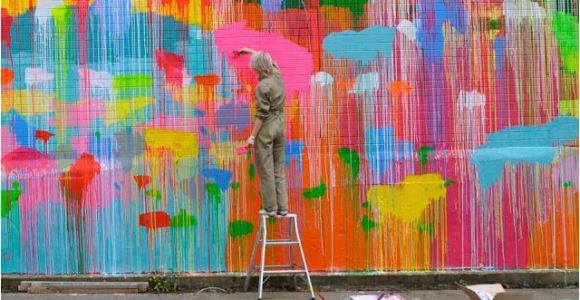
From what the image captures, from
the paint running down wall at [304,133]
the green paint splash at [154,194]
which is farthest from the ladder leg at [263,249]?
the green paint splash at [154,194]

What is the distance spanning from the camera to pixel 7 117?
258 inches

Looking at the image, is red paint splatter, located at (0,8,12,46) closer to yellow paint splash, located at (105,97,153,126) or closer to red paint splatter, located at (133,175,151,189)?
yellow paint splash, located at (105,97,153,126)

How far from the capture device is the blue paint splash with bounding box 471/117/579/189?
21.9ft

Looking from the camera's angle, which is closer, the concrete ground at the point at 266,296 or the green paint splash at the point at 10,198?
the concrete ground at the point at 266,296

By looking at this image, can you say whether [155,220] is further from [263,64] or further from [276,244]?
[263,64]

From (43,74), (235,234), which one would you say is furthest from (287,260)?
(43,74)

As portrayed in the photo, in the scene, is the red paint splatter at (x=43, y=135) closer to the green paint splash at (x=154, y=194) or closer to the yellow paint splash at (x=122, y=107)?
the yellow paint splash at (x=122, y=107)

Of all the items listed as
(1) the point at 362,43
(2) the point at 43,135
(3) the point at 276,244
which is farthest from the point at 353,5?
(2) the point at 43,135

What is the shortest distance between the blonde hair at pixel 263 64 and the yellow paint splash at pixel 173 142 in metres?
0.98

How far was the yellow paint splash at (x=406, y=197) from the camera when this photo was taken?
6656 millimetres

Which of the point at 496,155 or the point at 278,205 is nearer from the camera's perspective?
the point at 278,205

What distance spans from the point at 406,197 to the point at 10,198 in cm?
375

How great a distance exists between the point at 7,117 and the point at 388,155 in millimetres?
3628

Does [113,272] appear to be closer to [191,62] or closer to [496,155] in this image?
[191,62]
